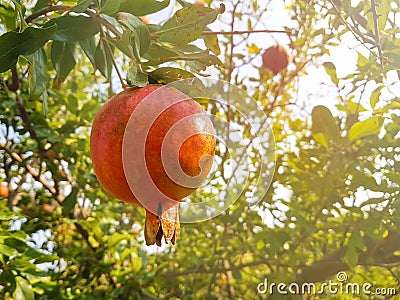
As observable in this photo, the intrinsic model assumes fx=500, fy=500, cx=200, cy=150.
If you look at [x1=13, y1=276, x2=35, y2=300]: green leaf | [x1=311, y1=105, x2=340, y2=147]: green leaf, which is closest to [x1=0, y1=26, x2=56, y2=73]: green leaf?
[x1=13, y1=276, x2=35, y2=300]: green leaf

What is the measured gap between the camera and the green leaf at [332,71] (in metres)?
1.26

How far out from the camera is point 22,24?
24.1 inches

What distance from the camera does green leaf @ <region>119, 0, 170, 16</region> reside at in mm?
765

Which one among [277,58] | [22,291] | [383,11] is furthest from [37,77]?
[277,58]

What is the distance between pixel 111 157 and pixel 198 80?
189mm

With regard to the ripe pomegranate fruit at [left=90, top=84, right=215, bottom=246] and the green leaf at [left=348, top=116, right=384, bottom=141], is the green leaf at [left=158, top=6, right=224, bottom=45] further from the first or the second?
the green leaf at [left=348, top=116, right=384, bottom=141]

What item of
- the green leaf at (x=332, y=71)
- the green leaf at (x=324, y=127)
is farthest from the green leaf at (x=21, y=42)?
the green leaf at (x=332, y=71)

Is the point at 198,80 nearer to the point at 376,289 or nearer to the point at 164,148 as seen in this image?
the point at 164,148

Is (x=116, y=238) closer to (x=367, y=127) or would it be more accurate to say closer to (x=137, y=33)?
(x=367, y=127)

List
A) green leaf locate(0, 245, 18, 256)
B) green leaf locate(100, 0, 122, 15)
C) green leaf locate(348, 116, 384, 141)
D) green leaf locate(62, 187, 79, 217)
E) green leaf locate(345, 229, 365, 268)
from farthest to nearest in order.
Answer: green leaf locate(62, 187, 79, 217) < green leaf locate(345, 229, 365, 268) < green leaf locate(348, 116, 384, 141) < green leaf locate(0, 245, 18, 256) < green leaf locate(100, 0, 122, 15)

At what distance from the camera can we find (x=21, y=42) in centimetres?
60

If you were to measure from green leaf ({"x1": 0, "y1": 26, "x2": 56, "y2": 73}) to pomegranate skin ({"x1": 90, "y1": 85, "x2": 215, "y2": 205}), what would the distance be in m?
0.11

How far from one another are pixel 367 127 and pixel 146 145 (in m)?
0.70

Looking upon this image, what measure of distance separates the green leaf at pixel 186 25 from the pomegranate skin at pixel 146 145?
0.12 meters
